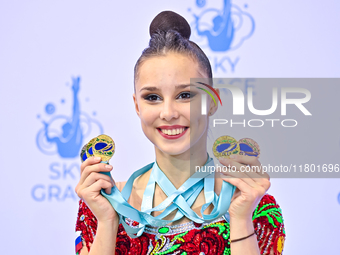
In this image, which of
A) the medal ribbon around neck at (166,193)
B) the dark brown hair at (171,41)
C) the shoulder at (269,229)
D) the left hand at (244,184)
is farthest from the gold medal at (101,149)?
the shoulder at (269,229)

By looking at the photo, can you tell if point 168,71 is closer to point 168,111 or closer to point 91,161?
point 168,111

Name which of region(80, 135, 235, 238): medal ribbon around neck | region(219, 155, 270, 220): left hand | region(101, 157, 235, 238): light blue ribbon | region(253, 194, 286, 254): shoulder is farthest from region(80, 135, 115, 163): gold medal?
region(253, 194, 286, 254): shoulder

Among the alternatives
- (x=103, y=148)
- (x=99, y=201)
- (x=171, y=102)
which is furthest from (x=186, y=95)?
(x=99, y=201)

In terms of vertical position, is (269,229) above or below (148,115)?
below

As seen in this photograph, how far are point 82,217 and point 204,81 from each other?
0.66 m

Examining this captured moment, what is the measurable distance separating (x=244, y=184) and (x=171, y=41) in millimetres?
518

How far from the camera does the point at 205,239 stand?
1281 mm

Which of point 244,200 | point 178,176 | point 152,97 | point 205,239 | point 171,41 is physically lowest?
point 205,239

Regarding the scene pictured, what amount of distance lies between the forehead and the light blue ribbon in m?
0.31

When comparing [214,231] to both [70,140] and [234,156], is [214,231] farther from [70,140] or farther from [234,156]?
[70,140]

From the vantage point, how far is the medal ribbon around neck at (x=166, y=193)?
1237 millimetres

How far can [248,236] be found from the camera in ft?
3.87

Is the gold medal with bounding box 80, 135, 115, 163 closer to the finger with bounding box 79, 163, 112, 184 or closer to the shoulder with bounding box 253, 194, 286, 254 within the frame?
the finger with bounding box 79, 163, 112, 184

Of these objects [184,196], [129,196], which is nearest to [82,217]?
[129,196]
